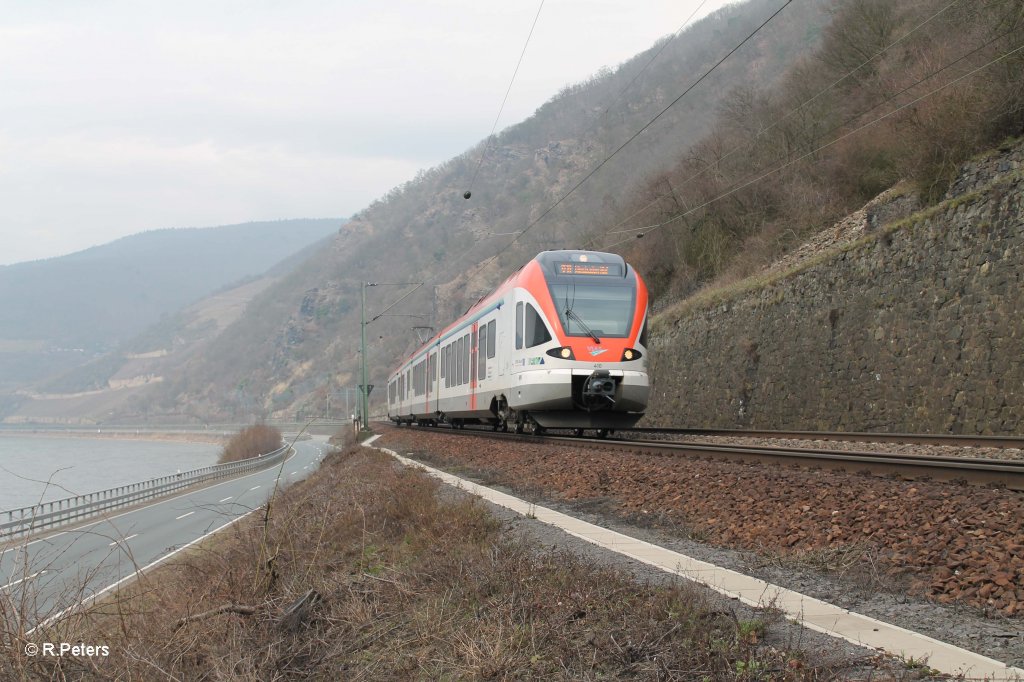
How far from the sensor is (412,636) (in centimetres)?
530

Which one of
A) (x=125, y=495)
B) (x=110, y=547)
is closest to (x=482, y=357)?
(x=110, y=547)

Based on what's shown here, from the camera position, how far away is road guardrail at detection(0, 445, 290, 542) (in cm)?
3176

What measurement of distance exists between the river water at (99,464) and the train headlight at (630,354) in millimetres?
40909

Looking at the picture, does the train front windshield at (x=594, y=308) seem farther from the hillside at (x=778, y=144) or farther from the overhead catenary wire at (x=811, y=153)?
the overhead catenary wire at (x=811, y=153)

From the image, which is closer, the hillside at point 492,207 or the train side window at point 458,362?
the train side window at point 458,362

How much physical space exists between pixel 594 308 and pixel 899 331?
683 centimetres

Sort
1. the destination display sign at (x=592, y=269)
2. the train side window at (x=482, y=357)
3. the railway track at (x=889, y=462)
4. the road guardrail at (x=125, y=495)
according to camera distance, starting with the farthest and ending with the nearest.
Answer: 1. the road guardrail at (x=125, y=495)
2. the train side window at (x=482, y=357)
3. the destination display sign at (x=592, y=269)
4. the railway track at (x=889, y=462)

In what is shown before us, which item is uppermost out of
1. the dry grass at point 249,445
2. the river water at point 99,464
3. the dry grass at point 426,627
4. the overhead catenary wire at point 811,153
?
the overhead catenary wire at point 811,153

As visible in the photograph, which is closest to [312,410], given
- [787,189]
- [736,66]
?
[736,66]

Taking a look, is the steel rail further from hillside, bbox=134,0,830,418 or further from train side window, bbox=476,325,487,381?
hillside, bbox=134,0,830,418

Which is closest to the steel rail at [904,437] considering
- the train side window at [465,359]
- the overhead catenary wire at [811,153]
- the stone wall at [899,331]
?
the stone wall at [899,331]

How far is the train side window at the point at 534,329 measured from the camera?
758 inches

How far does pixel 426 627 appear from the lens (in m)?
5.25

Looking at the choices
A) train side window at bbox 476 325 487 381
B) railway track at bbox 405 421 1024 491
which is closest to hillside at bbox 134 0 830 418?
train side window at bbox 476 325 487 381
